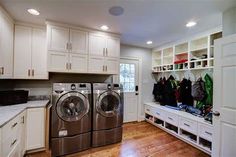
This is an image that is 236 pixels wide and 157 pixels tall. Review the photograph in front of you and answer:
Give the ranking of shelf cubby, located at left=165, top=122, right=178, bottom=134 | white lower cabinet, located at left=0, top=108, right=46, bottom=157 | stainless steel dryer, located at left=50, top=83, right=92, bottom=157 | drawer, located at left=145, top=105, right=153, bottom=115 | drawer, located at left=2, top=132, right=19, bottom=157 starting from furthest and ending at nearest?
1. drawer, located at left=145, top=105, right=153, bottom=115
2. shelf cubby, located at left=165, top=122, right=178, bottom=134
3. stainless steel dryer, located at left=50, top=83, right=92, bottom=157
4. white lower cabinet, located at left=0, top=108, right=46, bottom=157
5. drawer, located at left=2, top=132, right=19, bottom=157

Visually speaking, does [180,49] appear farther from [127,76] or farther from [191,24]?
[127,76]

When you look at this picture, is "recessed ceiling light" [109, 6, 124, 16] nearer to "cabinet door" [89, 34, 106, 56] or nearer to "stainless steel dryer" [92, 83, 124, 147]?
"cabinet door" [89, 34, 106, 56]

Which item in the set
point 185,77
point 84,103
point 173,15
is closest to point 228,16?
point 173,15

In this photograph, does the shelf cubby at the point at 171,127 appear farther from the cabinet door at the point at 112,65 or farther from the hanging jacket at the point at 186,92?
the cabinet door at the point at 112,65

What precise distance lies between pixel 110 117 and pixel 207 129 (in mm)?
1787

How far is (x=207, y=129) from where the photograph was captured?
240cm

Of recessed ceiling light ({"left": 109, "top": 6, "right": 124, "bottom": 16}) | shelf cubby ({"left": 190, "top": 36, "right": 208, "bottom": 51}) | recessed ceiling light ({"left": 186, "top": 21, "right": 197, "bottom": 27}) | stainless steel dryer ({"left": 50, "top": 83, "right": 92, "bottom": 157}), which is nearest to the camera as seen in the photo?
recessed ceiling light ({"left": 109, "top": 6, "right": 124, "bottom": 16})

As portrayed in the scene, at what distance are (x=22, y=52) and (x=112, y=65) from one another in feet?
5.88

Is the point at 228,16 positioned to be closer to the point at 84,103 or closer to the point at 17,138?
the point at 84,103

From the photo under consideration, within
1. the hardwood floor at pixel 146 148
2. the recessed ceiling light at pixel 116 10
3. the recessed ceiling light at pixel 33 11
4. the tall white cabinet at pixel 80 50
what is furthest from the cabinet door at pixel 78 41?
the hardwood floor at pixel 146 148

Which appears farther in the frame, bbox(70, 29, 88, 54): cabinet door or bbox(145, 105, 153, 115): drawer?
bbox(145, 105, 153, 115): drawer

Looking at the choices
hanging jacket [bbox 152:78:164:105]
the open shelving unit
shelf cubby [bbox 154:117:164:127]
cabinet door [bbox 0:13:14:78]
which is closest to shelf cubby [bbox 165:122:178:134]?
shelf cubby [bbox 154:117:164:127]

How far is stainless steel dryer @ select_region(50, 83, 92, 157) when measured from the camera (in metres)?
2.31

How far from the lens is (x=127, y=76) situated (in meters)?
4.14
